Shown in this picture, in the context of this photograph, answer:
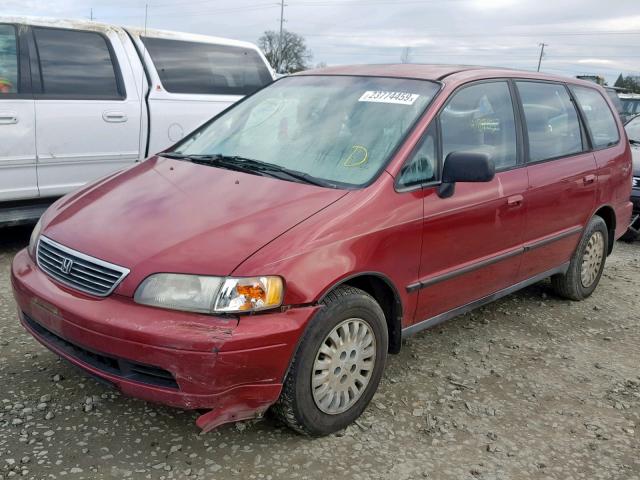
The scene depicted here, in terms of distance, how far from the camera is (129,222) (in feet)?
9.17

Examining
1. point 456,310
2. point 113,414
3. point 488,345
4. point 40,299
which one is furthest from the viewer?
point 488,345

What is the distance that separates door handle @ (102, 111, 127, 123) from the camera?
5.30 meters

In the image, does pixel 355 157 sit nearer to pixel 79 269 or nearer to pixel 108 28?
pixel 79 269

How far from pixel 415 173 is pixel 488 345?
150 centimetres

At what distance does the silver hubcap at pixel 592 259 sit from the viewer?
15.9 feet

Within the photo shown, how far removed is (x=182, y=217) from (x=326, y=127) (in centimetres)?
104

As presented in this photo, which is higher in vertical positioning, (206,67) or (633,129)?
(206,67)

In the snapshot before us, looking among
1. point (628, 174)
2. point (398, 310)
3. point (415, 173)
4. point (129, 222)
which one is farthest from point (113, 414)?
point (628, 174)

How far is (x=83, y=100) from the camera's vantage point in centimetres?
520

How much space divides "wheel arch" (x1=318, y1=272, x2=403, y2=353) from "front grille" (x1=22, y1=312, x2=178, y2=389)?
0.90 metres

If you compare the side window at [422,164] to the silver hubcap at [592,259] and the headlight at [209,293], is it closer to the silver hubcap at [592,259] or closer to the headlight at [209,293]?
the headlight at [209,293]

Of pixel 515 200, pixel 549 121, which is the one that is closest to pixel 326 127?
→ pixel 515 200

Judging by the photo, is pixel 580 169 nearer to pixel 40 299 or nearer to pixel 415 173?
pixel 415 173

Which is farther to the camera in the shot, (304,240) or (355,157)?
(355,157)
